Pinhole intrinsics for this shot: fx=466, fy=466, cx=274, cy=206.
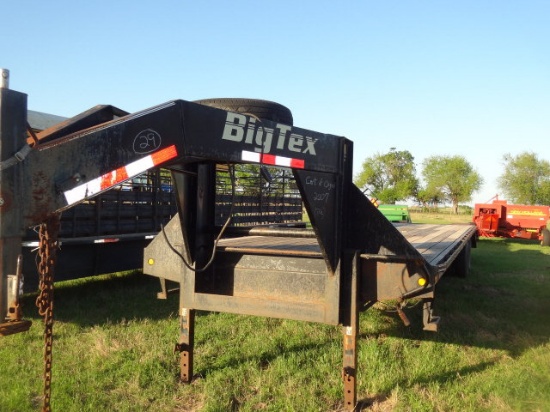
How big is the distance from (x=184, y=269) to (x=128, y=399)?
41.0 inches

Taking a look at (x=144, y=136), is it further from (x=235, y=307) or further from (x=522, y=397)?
(x=522, y=397)

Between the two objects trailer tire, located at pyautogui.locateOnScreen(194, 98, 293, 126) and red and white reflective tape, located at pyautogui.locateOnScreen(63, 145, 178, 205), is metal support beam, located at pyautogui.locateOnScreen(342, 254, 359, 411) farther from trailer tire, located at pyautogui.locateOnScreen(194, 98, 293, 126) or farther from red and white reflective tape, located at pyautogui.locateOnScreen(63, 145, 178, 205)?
red and white reflective tape, located at pyautogui.locateOnScreen(63, 145, 178, 205)

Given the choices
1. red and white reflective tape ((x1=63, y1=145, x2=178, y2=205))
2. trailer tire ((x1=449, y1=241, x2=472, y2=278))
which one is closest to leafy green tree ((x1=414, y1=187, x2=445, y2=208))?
trailer tire ((x1=449, y1=241, x2=472, y2=278))

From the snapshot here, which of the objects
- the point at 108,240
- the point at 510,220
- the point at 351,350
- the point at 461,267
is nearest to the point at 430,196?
the point at 510,220

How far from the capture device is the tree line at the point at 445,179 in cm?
6372

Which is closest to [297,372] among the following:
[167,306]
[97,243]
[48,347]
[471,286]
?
[48,347]

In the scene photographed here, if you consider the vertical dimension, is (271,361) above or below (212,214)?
below

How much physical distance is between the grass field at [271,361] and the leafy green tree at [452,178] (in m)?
68.8

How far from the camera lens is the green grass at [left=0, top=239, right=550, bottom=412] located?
343 cm

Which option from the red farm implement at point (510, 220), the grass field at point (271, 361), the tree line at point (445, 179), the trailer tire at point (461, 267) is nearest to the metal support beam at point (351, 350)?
the grass field at point (271, 361)

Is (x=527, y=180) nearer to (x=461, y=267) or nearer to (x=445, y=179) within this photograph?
(x=445, y=179)

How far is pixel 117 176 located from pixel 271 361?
106 inches

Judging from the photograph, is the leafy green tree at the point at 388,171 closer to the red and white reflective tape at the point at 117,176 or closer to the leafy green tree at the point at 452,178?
the leafy green tree at the point at 452,178

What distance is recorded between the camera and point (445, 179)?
75375mm
